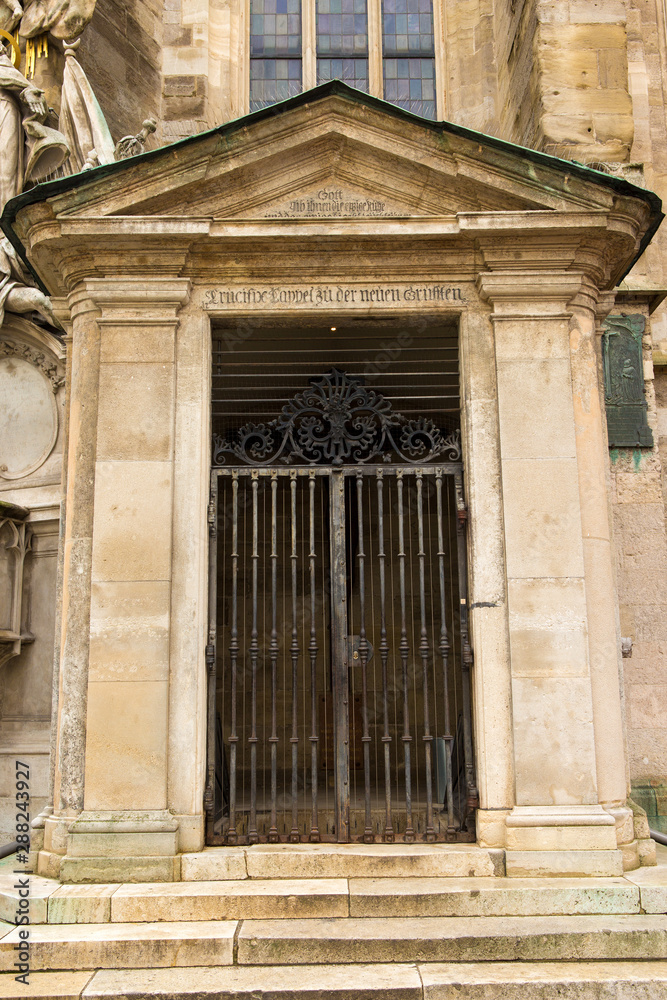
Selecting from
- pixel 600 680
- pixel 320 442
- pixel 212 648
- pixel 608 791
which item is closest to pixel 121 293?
pixel 320 442

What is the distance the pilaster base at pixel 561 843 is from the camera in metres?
5.59

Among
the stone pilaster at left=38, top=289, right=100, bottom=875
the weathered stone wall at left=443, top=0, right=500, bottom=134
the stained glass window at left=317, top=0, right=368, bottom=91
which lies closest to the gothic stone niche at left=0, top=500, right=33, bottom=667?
the stone pilaster at left=38, top=289, right=100, bottom=875

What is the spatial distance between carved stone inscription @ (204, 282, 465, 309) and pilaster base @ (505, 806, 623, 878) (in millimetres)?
3433

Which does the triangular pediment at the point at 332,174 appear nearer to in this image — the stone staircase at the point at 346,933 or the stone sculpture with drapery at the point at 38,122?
the stone sculpture with drapery at the point at 38,122

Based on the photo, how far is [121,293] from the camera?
20.7 feet

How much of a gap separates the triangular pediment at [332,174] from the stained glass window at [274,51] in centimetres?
418

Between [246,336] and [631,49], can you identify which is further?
[631,49]

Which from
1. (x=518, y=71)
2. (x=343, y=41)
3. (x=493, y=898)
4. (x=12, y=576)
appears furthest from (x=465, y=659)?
(x=343, y=41)

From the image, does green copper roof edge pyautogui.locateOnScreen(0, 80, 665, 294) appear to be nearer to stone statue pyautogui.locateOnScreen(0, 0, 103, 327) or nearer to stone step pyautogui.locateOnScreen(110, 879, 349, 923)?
stone statue pyautogui.locateOnScreen(0, 0, 103, 327)

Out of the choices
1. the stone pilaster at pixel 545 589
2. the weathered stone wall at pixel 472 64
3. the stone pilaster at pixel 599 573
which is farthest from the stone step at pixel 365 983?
the weathered stone wall at pixel 472 64

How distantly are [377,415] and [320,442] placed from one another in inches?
18.2

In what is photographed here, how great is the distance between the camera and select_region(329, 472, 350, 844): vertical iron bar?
608cm

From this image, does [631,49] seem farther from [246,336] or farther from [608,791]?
[608,791]

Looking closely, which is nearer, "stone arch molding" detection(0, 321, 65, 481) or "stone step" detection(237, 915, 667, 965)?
"stone step" detection(237, 915, 667, 965)
